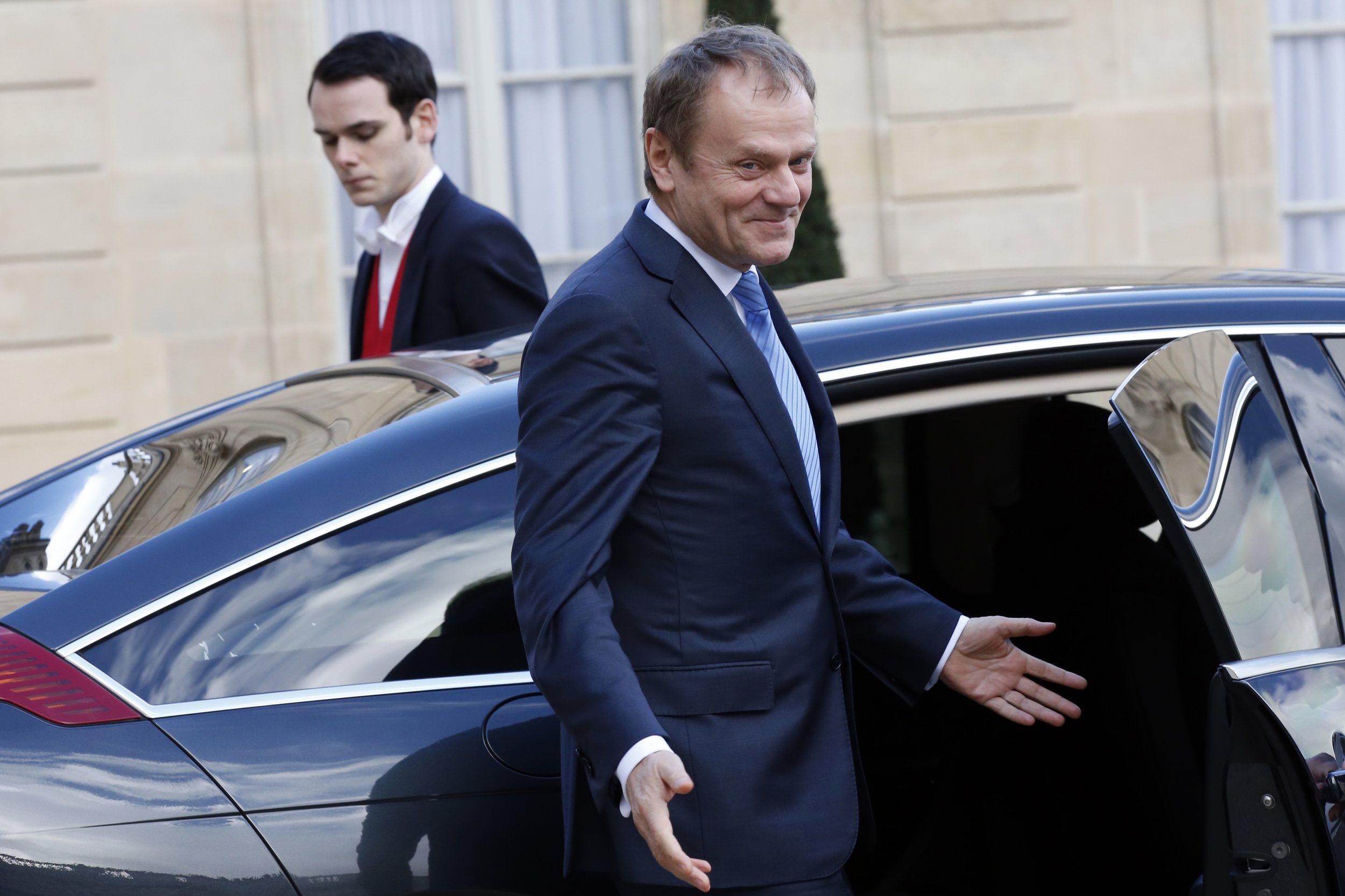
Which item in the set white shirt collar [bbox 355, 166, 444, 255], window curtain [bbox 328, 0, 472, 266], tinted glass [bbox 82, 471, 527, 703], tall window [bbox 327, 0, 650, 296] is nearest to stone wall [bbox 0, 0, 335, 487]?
window curtain [bbox 328, 0, 472, 266]

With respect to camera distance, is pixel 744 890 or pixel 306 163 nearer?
pixel 744 890

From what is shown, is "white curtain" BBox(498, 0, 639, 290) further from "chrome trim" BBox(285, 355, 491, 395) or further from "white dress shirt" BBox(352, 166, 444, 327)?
"chrome trim" BBox(285, 355, 491, 395)

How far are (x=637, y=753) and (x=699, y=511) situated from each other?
307 mm

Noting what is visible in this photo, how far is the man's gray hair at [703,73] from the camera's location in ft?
5.85

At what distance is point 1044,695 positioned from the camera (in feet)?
6.98

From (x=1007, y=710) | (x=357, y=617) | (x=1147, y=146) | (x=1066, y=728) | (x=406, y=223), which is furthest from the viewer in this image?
(x=1147, y=146)

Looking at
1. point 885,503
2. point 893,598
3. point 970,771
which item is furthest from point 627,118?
point 893,598

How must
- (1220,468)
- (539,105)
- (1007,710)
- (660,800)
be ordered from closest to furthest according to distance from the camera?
(660,800), (1220,468), (1007,710), (539,105)

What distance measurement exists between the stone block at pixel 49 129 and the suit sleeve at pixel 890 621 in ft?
19.6

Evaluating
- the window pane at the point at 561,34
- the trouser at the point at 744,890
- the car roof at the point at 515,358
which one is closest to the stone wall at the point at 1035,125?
the window pane at the point at 561,34

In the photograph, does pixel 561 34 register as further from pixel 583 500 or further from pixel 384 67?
pixel 583 500

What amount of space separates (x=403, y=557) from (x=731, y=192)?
670 millimetres

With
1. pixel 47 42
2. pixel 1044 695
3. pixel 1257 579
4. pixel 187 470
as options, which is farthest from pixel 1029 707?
pixel 47 42

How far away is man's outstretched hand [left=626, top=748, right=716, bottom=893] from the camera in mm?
1586
